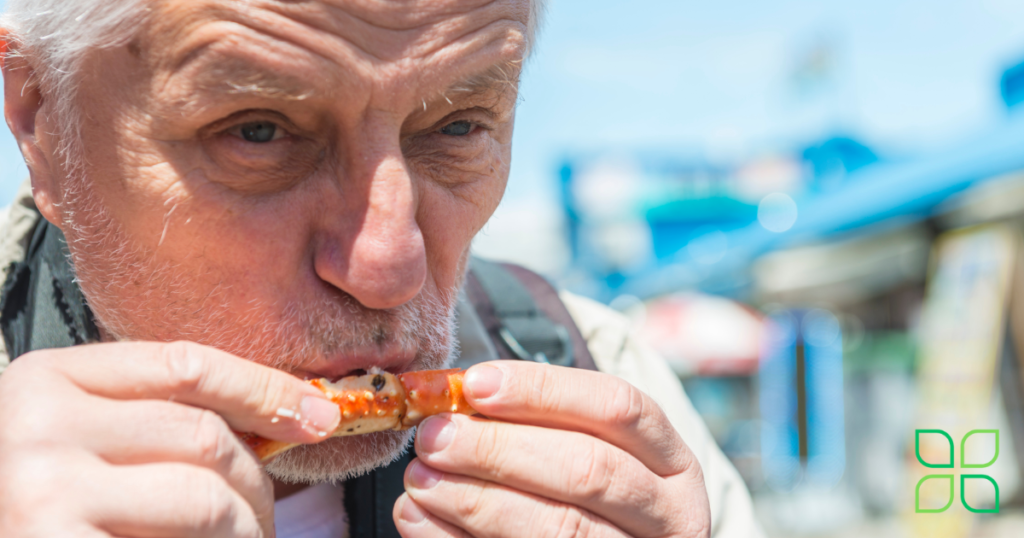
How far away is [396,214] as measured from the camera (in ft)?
4.55

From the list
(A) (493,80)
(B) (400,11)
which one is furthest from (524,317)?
(B) (400,11)

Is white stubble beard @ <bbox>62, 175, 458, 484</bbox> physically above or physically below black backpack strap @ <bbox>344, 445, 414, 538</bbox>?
above

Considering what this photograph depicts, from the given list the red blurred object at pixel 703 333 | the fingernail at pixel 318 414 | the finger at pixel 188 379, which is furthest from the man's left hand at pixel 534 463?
the red blurred object at pixel 703 333

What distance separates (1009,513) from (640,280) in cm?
1051

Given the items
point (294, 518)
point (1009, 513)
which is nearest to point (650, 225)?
point (1009, 513)

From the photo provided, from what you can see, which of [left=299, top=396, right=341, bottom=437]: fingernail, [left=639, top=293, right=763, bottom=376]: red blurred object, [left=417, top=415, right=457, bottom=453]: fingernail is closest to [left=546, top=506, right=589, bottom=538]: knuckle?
[left=417, top=415, right=457, bottom=453]: fingernail

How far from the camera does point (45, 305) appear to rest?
1.79 m

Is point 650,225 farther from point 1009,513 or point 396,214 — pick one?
point 396,214

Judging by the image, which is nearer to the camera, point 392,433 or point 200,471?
point 200,471

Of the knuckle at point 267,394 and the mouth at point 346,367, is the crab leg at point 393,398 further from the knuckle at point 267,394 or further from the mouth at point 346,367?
the knuckle at point 267,394

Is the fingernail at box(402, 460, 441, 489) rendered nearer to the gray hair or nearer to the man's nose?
the man's nose

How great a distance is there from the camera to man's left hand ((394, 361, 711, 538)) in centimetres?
130

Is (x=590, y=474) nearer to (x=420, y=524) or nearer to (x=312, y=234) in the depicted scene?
(x=420, y=524)

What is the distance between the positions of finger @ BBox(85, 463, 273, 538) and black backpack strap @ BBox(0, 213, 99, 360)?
3.03 feet
